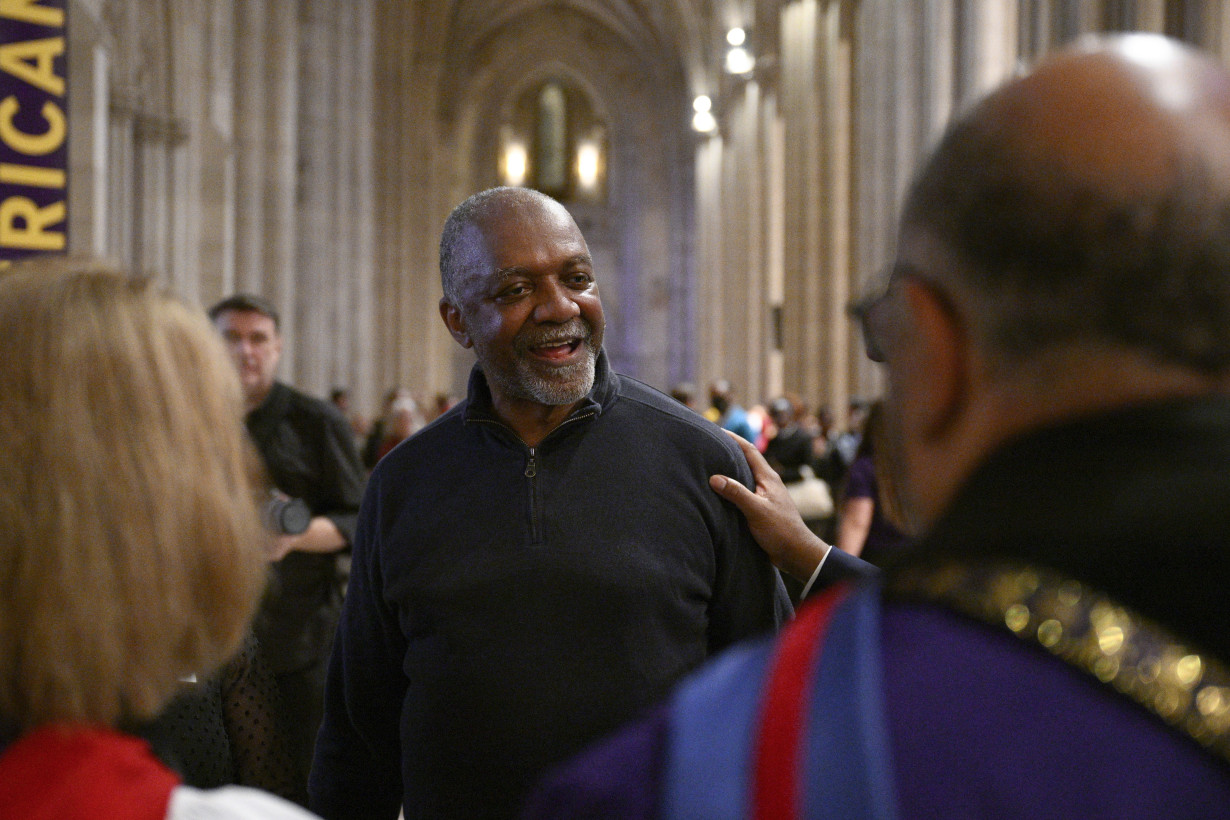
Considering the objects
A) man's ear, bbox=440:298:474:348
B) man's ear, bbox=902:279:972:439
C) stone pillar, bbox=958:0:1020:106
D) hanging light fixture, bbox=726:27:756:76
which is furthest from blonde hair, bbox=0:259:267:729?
hanging light fixture, bbox=726:27:756:76

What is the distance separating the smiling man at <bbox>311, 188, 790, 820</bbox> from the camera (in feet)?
6.44

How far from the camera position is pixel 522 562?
201cm

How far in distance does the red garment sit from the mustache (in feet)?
4.40

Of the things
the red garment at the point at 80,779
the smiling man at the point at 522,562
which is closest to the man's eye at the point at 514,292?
the smiling man at the point at 522,562

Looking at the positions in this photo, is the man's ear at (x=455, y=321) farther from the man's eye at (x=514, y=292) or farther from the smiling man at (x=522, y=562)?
the man's eye at (x=514, y=292)

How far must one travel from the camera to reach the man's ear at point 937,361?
766mm

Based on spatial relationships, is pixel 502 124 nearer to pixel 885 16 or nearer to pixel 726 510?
pixel 885 16

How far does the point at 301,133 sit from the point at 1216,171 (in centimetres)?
1797

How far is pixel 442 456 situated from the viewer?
222 centimetres

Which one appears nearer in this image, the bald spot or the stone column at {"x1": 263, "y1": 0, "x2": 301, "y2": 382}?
the bald spot

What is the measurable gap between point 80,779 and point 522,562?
1.12 m

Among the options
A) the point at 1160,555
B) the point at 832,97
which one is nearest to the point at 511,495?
the point at 1160,555

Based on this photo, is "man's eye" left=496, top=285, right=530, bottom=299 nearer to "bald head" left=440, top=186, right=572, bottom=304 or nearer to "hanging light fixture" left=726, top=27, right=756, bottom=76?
"bald head" left=440, top=186, right=572, bottom=304

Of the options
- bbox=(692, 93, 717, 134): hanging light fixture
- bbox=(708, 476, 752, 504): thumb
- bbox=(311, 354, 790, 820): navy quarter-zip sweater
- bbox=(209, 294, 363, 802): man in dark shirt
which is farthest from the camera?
bbox=(692, 93, 717, 134): hanging light fixture
